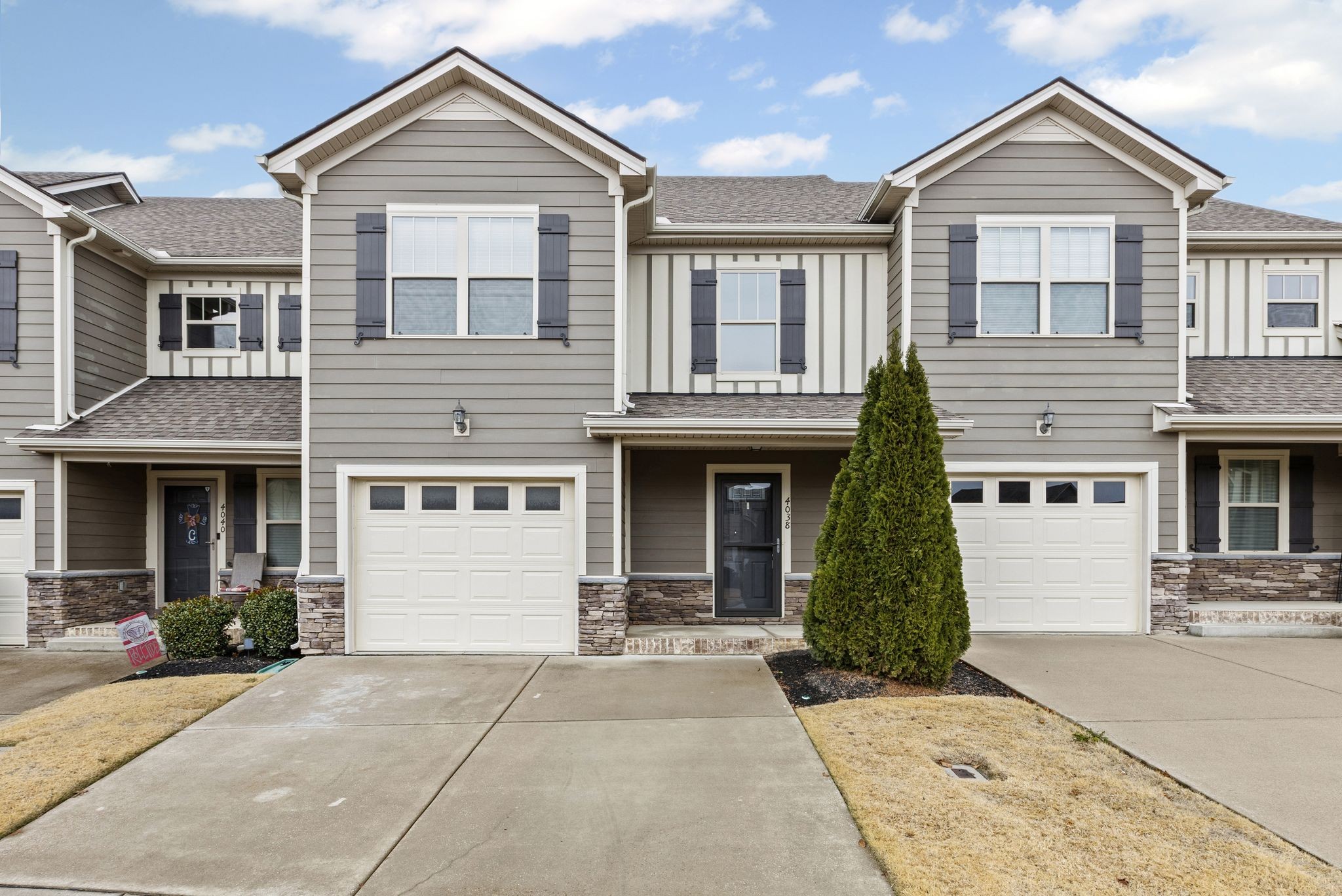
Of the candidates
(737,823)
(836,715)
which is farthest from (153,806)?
(836,715)

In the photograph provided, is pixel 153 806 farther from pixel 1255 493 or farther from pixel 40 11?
pixel 40 11

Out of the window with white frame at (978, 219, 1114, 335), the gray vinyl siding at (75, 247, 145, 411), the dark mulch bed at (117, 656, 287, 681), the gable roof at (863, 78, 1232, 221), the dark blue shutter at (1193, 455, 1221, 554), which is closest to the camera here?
the dark mulch bed at (117, 656, 287, 681)

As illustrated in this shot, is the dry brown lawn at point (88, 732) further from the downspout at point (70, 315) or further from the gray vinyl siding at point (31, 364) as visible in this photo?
the downspout at point (70, 315)

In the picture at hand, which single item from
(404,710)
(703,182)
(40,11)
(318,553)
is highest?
(40,11)

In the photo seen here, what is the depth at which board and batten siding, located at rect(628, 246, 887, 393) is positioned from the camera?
30.2ft

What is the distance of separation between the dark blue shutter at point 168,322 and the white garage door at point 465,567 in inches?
176

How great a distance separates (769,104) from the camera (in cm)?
2027

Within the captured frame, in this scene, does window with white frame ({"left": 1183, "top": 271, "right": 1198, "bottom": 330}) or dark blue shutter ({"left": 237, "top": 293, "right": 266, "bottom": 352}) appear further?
dark blue shutter ({"left": 237, "top": 293, "right": 266, "bottom": 352})

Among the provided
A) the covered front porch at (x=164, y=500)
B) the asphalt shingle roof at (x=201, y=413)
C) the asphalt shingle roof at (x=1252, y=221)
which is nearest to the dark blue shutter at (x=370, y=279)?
the asphalt shingle roof at (x=201, y=413)

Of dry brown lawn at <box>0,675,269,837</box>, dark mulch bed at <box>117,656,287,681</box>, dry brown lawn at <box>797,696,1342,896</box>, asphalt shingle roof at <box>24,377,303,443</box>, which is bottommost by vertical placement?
dark mulch bed at <box>117,656,287,681</box>

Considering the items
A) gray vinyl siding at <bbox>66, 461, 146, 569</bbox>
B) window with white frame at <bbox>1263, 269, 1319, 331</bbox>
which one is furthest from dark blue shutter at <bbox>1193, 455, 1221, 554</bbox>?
gray vinyl siding at <bbox>66, 461, 146, 569</bbox>

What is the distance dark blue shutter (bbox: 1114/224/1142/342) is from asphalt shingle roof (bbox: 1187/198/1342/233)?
207cm

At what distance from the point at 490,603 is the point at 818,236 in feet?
19.2

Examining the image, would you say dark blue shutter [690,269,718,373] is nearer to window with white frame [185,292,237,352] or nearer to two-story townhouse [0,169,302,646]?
two-story townhouse [0,169,302,646]
